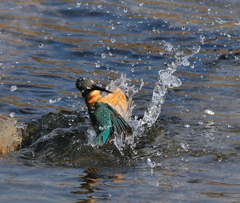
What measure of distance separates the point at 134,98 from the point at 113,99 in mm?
1417

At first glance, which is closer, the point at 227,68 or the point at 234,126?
the point at 234,126

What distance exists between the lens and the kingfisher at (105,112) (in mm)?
4297

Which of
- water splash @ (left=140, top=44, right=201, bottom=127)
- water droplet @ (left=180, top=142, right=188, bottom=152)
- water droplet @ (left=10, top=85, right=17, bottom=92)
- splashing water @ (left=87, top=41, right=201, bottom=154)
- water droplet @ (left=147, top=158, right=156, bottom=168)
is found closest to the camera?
water droplet @ (left=147, top=158, right=156, bottom=168)

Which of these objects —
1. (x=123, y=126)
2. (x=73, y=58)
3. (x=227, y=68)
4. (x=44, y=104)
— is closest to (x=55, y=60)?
(x=73, y=58)

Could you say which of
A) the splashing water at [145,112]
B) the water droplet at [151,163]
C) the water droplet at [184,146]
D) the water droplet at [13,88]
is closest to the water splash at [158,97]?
the splashing water at [145,112]

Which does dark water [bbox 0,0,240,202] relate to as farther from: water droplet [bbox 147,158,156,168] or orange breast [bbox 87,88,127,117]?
orange breast [bbox 87,88,127,117]

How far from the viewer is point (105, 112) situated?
430 centimetres

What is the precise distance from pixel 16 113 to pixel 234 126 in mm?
2237

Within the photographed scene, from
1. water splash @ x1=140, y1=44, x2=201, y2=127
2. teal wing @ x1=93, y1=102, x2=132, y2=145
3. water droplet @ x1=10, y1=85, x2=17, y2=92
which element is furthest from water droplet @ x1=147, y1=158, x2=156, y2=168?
water droplet @ x1=10, y1=85, x2=17, y2=92

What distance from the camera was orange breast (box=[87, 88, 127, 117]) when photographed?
4.35m

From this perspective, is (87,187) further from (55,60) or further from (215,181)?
(55,60)

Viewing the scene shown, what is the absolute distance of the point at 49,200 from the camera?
3166mm

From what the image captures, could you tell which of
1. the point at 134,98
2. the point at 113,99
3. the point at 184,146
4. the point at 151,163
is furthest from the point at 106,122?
the point at 134,98

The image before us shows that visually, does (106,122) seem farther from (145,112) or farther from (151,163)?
(145,112)
